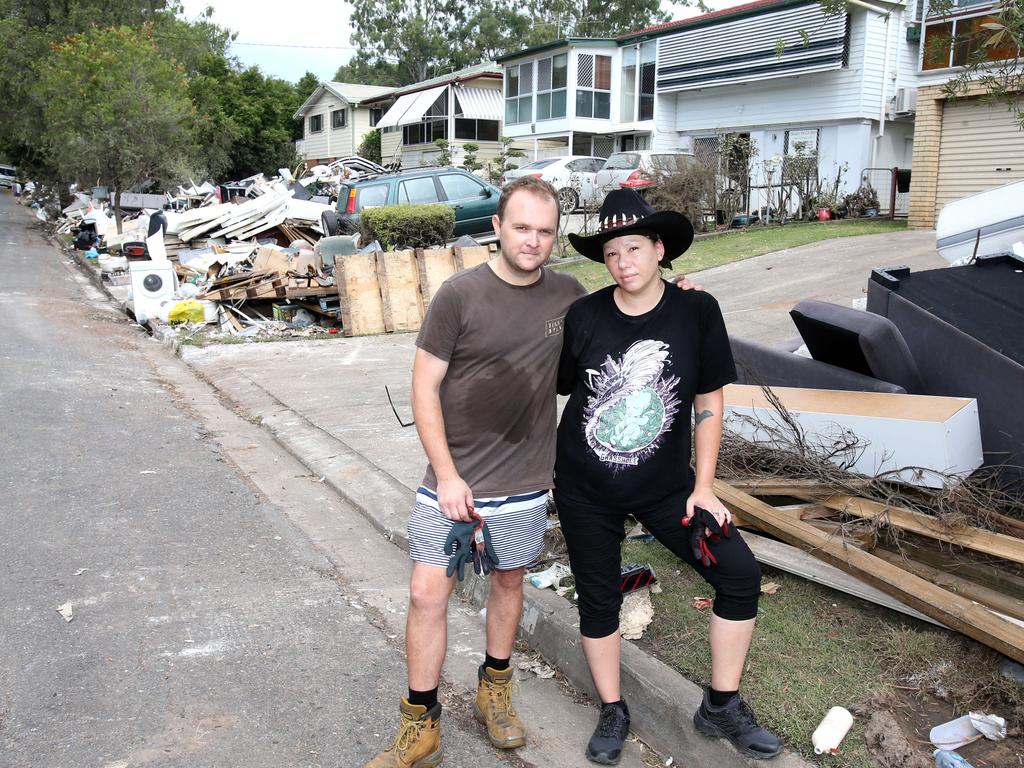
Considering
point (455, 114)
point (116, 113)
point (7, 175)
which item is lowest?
point (7, 175)

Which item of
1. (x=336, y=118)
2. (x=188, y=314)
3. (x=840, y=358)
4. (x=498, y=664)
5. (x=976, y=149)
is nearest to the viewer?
(x=498, y=664)

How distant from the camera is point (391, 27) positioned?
64938 mm

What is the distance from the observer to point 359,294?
1122 centimetres

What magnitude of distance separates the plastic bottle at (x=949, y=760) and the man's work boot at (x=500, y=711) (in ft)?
4.22

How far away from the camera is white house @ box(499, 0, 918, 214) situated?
21781mm

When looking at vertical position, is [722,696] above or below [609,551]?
below

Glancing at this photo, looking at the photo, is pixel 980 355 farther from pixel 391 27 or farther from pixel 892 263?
pixel 391 27

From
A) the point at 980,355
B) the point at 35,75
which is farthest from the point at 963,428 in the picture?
the point at 35,75

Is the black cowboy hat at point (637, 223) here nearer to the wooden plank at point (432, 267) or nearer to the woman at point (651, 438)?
the woman at point (651, 438)

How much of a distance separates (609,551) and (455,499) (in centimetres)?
55

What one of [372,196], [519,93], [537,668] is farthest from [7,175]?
[537,668]

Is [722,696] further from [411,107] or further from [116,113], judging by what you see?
[411,107]

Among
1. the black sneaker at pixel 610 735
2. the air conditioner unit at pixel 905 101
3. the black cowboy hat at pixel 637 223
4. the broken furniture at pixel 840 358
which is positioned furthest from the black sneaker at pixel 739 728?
the air conditioner unit at pixel 905 101

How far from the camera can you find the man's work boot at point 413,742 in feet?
9.03
